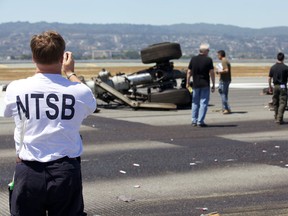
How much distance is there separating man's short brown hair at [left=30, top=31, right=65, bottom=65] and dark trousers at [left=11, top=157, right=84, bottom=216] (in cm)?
63

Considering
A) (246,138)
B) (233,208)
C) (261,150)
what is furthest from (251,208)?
(246,138)

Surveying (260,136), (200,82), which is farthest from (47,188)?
(200,82)

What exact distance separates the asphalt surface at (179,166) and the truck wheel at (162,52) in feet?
9.09

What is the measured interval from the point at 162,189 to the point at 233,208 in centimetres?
123

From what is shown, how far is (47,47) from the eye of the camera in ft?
12.9

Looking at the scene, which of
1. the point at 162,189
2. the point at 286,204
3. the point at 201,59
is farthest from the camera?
the point at 201,59

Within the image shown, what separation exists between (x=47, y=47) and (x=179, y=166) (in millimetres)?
5946

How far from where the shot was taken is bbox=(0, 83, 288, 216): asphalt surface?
7234mm

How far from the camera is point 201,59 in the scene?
1474 cm

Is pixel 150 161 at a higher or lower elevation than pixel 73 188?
lower

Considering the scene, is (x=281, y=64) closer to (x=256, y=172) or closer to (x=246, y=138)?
(x=246, y=138)

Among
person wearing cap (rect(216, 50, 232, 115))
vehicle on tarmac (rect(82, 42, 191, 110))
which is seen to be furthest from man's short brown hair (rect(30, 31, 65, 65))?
vehicle on tarmac (rect(82, 42, 191, 110))

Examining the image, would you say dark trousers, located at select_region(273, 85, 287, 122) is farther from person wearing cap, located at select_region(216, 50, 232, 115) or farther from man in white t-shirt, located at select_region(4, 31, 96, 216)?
man in white t-shirt, located at select_region(4, 31, 96, 216)

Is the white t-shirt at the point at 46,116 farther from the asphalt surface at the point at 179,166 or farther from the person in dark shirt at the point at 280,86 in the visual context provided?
the person in dark shirt at the point at 280,86
